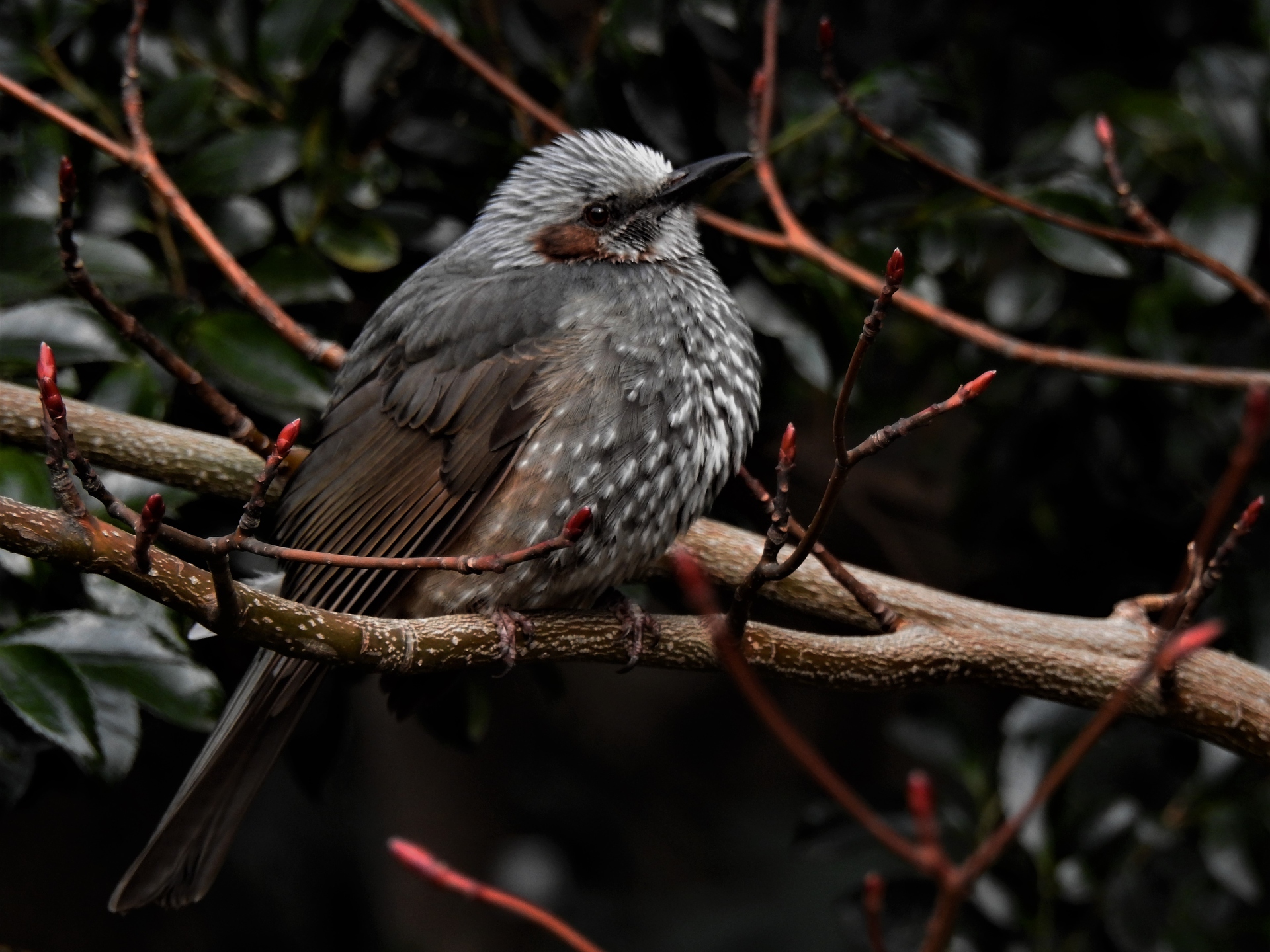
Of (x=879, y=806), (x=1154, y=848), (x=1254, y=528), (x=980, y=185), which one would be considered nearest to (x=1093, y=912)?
(x=1154, y=848)

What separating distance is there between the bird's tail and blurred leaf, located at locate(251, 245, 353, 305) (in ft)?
2.84

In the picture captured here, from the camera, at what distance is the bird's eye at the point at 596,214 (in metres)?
3.17

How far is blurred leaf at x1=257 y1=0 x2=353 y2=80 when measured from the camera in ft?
9.60

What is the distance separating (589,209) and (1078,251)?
116cm

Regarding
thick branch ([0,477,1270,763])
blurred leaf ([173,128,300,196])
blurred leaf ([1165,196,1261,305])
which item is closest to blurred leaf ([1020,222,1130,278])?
blurred leaf ([1165,196,1261,305])

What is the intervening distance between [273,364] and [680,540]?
0.98 meters

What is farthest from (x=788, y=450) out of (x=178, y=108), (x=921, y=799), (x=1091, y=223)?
(x=178, y=108)

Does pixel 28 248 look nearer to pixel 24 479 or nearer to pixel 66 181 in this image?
pixel 24 479

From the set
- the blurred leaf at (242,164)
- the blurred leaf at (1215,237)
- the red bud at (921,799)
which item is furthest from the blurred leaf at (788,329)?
the red bud at (921,799)

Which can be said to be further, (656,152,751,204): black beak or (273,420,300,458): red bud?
(656,152,751,204): black beak

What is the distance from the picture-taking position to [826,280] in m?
3.19

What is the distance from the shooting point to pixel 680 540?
9.71 feet

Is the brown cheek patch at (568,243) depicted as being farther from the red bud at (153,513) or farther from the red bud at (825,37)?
the red bud at (153,513)

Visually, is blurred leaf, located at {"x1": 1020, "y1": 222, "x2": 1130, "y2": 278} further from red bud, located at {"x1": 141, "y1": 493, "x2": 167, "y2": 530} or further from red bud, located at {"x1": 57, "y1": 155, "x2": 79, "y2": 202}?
red bud, located at {"x1": 141, "y1": 493, "x2": 167, "y2": 530}
